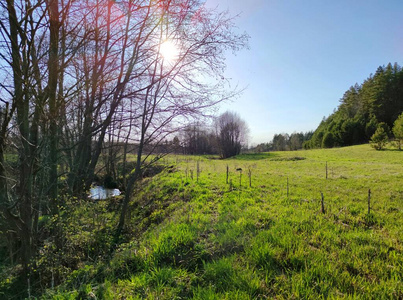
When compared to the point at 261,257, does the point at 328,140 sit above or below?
above

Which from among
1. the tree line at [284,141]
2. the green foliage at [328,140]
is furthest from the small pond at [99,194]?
the tree line at [284,141]

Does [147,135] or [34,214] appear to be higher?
[147,135]

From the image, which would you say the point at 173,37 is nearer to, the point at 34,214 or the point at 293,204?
the point at 34,214

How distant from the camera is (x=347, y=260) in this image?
2.61 m

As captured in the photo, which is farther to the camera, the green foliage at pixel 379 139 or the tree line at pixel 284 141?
the tree line at pixel 284 141

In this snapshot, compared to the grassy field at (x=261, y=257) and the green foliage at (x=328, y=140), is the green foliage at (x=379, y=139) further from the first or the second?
the grassy field at (x=261, y=257)

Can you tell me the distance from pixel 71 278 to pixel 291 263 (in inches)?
134

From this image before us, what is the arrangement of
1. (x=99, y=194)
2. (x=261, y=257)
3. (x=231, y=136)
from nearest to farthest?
(x=261, y=257)
(x=99, y=194)
(x=231, y=136)

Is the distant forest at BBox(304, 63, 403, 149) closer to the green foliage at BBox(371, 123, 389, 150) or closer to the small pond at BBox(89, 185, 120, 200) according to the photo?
the green foliage at BBox(371, 123, 389, 150)

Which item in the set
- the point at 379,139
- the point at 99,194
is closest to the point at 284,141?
the point at 379,139

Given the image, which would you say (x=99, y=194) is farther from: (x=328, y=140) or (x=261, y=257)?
(x=328, y=140)

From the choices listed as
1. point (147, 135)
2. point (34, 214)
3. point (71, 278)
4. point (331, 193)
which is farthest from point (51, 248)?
point (331, 193)

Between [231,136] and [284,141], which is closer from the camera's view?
[231,136]

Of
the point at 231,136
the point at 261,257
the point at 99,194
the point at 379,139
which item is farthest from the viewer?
the point at 231,136
